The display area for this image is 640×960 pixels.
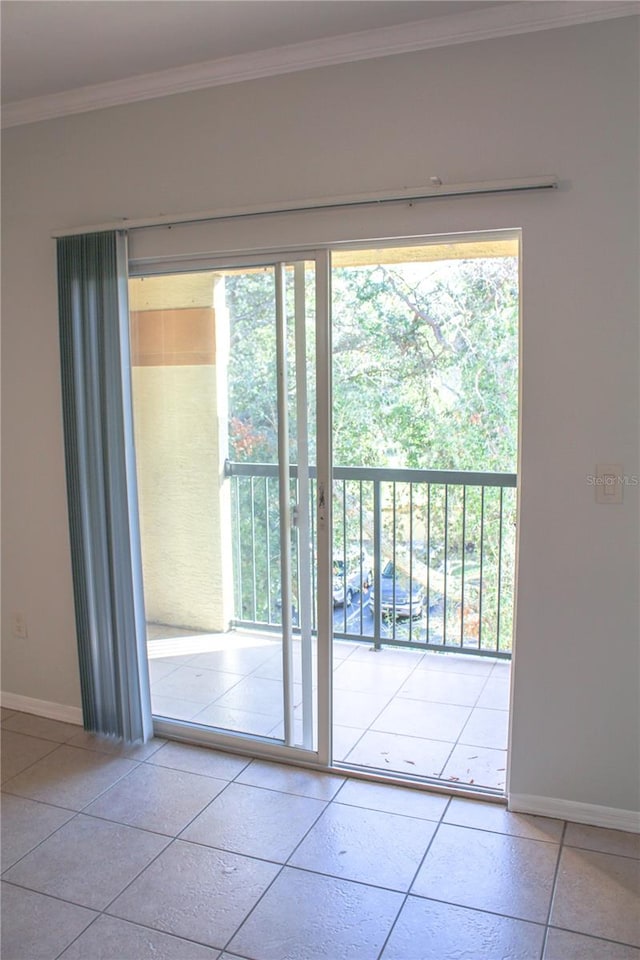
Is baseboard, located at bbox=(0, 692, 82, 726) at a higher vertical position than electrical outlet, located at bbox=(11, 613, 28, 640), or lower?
lower

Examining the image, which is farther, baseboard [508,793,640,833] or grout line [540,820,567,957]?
baseboard [508,793,640,833]

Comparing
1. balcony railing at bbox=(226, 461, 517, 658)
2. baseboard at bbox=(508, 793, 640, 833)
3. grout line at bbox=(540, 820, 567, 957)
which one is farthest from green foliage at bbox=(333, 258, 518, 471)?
grout line at bbox=(540, 820, 567, 957)

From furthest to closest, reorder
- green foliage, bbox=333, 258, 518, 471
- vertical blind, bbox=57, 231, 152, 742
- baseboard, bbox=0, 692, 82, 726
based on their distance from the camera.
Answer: green foliage, bbox=333, 258, 518, 471 → baseboard, bbox=0, 692, 82, 726 → vertical blind, bbox=57, 231, 152, 742

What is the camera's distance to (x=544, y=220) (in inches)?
90.5

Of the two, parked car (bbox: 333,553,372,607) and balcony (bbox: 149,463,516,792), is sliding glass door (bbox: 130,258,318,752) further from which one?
parked car (bbox: 333,553,372,607)

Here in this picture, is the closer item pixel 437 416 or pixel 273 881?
pixel 273 881

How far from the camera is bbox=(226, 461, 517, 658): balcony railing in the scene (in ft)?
13.1

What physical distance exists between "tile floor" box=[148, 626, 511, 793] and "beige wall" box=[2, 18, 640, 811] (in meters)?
0.51

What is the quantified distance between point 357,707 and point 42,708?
57.5 inches

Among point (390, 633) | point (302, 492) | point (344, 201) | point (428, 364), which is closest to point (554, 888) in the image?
point (302, 492)

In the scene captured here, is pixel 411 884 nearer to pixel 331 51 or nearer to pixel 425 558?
pixel 425 558

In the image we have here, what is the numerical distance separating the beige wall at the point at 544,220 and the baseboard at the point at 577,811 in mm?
27

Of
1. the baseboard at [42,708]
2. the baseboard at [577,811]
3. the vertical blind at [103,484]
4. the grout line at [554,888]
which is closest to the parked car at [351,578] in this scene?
the vertical blind at [103,484]

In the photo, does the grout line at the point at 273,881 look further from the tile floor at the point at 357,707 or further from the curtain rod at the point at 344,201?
the curtain rod at the point at 344,201
